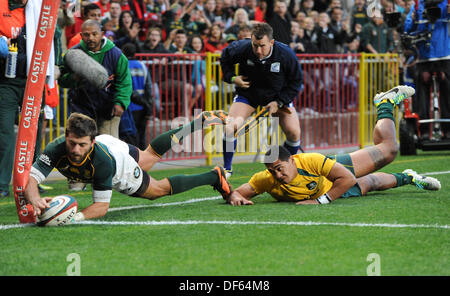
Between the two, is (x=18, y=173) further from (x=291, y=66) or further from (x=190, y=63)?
(x=190, y=63)

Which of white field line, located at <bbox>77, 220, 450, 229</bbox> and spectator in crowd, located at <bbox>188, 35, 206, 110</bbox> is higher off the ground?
spectator in crowd, located at <bbox>188, 35, 206, 110</bbox>

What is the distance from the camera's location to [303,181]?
8516mm

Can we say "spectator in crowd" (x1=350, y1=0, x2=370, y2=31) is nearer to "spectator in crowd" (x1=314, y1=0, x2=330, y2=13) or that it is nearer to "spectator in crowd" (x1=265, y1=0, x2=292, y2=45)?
"spectator in crowd" (x1=314, y1=0, x2=330, y2=13)

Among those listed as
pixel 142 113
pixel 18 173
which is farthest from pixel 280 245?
pixel 142 113

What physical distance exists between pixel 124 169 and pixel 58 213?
0.83 m

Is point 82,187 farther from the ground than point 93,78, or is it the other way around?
point 93,78

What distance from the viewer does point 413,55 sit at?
562 inches

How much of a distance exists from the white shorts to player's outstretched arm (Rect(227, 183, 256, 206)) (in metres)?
1.08

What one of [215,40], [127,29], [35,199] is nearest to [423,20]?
[215,40]

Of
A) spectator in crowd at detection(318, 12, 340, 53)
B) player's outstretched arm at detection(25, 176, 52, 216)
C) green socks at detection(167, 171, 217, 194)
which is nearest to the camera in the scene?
player's outstretched arm at detection(25, 176, 52, 216)

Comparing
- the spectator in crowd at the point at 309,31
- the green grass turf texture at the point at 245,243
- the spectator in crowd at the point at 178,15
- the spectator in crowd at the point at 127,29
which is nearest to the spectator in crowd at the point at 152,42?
the spectator in crowd at the point at 127,29

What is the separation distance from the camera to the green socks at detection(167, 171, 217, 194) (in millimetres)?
8539

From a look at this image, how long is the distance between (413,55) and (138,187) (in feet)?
24.9

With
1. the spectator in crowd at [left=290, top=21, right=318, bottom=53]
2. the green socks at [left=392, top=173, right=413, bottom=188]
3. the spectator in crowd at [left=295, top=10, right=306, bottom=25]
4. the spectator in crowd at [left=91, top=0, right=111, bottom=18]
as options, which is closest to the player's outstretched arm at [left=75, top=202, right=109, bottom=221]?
the green socks at [left=392, top=173, right=413, bottom=188]
